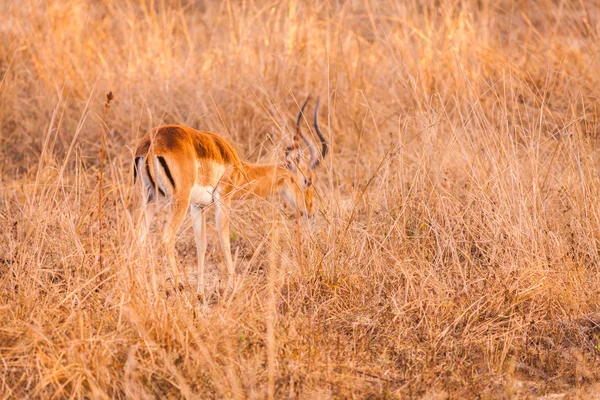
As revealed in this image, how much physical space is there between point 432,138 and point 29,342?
8.43 feet

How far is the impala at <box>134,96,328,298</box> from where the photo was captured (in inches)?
167

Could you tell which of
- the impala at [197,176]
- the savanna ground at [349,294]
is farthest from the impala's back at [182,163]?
the savanna ground at [349,294]

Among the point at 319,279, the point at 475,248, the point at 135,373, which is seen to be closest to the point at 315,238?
the point at 319,279

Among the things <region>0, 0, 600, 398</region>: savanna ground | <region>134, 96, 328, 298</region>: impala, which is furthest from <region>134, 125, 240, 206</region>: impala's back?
<region>0, 0, 600, 398</region>: savanna ground

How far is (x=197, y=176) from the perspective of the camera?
4578mm

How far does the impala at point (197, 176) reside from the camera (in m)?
4.23

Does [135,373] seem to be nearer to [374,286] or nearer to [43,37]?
[374,286]

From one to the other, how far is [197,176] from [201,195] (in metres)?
0.16

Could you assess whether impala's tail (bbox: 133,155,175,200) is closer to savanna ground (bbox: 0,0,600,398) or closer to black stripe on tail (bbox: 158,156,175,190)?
black stripe on tail (bbox: 158,156,175,190)

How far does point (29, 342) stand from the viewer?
2.89 metres

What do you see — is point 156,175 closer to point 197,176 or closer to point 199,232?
point 197,176

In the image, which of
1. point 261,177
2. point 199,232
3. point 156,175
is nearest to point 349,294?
point 156,175

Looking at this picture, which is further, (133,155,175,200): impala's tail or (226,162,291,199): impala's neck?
(226,162,291,199): impala's neck

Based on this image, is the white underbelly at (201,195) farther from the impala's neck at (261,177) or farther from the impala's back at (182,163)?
the impala's neck at (261,177)
